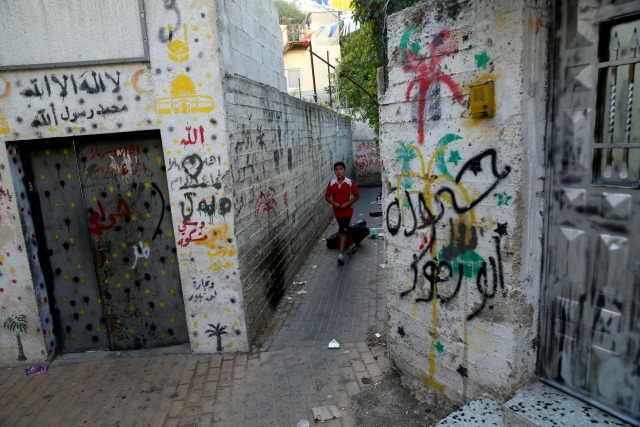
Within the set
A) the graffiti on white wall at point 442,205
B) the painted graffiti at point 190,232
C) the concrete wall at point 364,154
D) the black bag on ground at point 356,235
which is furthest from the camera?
the concrete wall at point 364,154

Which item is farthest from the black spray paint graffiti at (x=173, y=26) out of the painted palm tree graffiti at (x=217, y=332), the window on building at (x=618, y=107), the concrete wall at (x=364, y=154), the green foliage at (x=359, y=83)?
the concrete wall at (x=364, y=154)

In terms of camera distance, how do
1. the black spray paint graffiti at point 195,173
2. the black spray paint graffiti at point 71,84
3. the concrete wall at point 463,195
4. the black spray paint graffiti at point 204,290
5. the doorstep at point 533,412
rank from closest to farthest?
the doorstep at point 533,412 → the concrete wall at point 463,195 → the black spray paint graffiti at point 71,84 → the black spray paint graffiti at point 195,173 → the black spray paint graffiti at point 204,290

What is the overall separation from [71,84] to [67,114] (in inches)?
12.2

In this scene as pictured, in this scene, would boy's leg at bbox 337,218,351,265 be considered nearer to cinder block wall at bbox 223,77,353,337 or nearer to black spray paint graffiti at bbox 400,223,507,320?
cinder block wall at bbox 223,77,353,337

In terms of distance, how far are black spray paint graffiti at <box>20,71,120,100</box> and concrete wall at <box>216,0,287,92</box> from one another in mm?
1183

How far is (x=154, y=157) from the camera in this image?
174 inches

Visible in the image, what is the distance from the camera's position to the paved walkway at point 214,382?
367 centimetres

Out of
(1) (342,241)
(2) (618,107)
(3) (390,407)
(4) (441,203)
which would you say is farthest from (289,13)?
(2) (618,107)

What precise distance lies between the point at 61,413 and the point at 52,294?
1498mm

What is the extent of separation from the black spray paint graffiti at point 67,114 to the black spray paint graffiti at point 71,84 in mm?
152

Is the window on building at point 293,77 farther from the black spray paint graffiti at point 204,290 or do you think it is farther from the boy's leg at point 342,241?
the black spray paint graffiti at point 204,290

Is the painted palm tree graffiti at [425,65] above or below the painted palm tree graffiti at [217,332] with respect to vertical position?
above

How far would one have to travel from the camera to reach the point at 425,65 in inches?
124

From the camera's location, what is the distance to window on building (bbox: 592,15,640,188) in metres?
2.14
